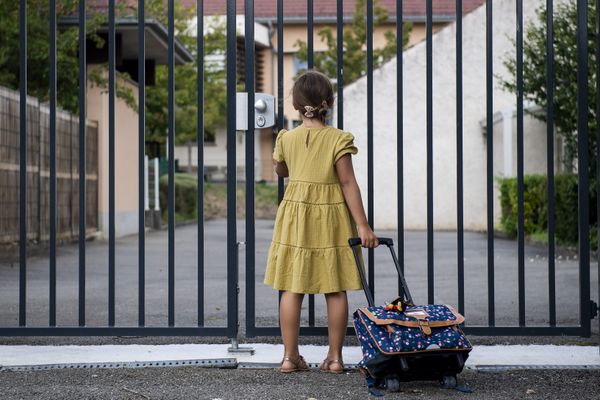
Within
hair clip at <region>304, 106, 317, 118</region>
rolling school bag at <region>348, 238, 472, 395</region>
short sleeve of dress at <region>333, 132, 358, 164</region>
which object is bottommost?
rolling school bag at <region>348, 238, 472, 395</region>

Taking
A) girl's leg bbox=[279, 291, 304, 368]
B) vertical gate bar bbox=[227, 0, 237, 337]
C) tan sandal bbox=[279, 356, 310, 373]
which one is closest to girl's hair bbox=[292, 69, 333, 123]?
vertical gate bar bbox=[227, 0, 237, 337]

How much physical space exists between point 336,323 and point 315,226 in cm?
48

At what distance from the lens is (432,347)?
12.5 ft

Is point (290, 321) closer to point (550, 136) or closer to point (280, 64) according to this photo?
point (280, 64)

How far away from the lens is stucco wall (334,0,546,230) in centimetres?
2064

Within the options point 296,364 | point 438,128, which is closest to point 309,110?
point 296,364

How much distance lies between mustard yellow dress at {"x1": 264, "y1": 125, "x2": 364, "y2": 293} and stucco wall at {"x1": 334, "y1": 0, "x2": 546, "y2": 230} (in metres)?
16.1

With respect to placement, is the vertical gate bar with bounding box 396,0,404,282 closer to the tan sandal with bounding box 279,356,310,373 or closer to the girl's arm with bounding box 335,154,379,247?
the girl's arm with bounding box 335,154,379,247

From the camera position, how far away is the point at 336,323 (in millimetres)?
4352

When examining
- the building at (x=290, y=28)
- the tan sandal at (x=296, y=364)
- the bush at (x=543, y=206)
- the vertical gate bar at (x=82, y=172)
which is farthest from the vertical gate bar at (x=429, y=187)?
the building at (x=290, y=28)

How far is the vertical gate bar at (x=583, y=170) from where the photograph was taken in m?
4.85

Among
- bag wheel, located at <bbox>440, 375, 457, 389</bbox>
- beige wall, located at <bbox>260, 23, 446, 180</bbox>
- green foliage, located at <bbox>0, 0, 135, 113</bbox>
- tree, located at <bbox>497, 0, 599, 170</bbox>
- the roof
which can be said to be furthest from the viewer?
beige wall, located at <bbox>260, 23, 446, 180</bbox>

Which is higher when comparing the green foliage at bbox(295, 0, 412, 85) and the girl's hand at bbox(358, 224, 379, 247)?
the green foliage at bbox(295, 0, 412, 85)

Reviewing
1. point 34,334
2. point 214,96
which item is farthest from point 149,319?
point 214,96
